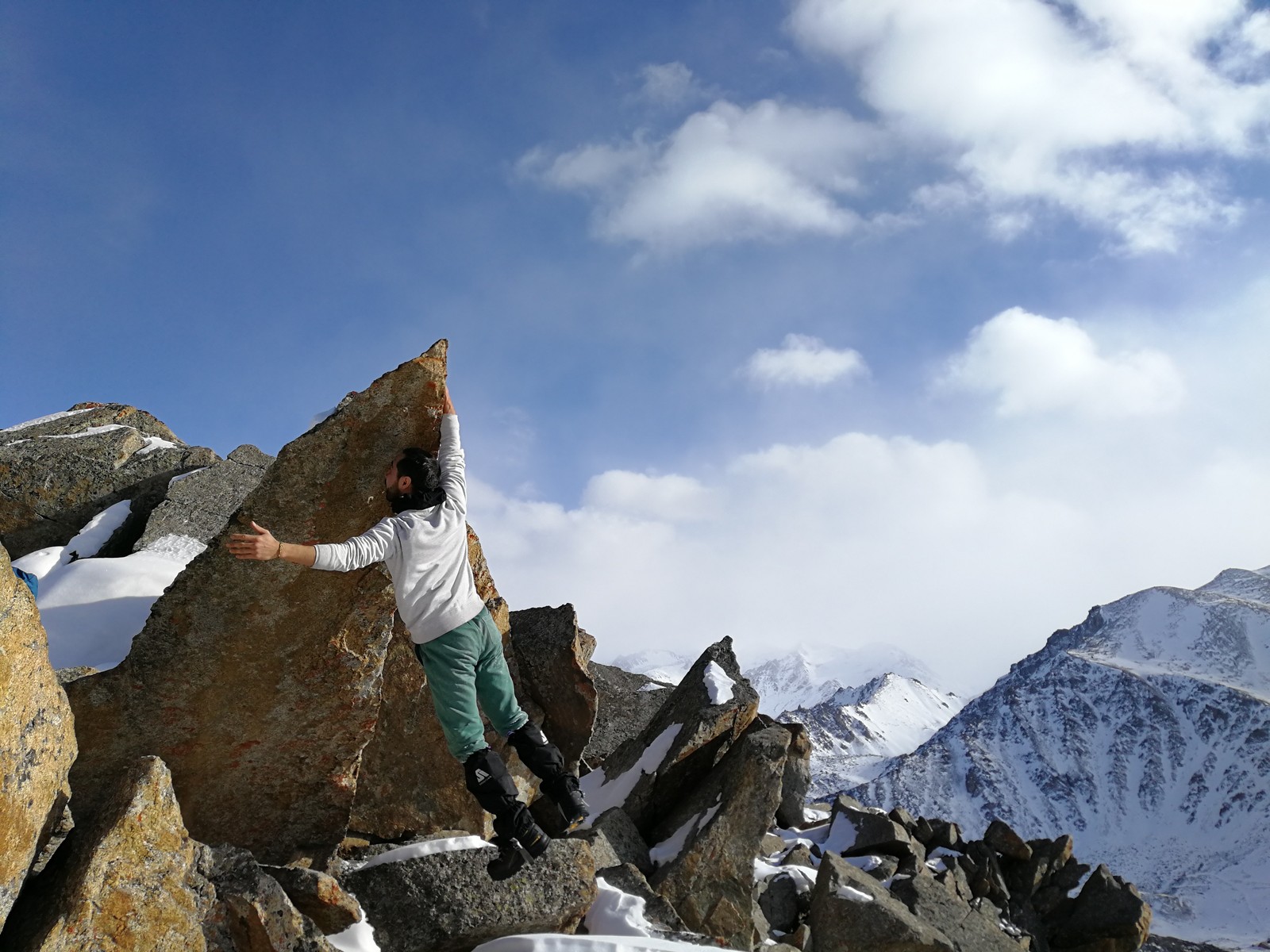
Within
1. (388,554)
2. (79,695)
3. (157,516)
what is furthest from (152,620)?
(157,516)

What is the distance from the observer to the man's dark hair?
7.26 m

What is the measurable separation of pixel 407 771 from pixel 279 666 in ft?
8.05

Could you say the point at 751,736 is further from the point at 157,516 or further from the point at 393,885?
the point at 157,516

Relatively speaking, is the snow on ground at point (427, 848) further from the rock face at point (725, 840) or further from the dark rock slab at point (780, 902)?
the dark rock slab at point (780, 902)

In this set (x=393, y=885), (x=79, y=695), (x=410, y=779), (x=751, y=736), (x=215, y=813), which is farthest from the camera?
(x=751, y=736)

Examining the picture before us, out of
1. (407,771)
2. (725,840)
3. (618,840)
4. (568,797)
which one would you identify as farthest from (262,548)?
(725,840)

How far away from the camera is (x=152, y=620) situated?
7586 mm

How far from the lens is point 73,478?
16.1m

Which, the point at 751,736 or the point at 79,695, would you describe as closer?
the point at 79,695

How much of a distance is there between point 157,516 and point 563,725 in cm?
692

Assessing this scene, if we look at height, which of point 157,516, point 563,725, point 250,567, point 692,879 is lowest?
point 692,879

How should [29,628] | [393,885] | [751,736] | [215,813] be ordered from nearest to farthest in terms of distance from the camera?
[29,628] → [393,885] → [215,813] → [751,736]

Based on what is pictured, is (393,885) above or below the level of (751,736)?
below

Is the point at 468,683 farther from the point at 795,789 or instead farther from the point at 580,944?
the point at 795,789
